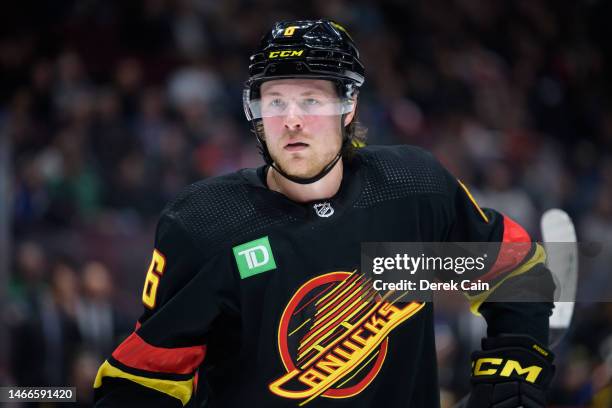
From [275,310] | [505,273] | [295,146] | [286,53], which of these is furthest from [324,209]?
[505,273]

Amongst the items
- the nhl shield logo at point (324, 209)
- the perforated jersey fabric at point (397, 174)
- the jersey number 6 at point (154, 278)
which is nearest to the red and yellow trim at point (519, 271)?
the perforated jersey fabric at point (397, 174)

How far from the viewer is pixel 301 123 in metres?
2.34

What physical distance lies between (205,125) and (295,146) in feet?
16.5

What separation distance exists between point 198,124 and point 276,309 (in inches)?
202

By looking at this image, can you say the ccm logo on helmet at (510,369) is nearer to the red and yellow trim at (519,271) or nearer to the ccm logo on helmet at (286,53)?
the red and yellow trim at (519,271)

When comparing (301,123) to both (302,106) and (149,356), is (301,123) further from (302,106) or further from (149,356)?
(149,356)

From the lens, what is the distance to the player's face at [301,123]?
2.34 meters

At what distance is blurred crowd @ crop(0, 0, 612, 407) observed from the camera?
532 centimetres

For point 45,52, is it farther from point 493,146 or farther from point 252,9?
point 493,146

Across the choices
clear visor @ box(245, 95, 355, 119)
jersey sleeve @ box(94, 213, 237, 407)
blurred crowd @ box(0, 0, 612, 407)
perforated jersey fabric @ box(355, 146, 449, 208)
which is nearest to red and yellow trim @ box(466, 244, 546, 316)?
perforated jersey fabric @ box(355, 146, 449, 208)

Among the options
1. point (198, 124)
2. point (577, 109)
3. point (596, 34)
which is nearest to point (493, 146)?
point (577, 109)

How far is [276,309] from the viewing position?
229 cm

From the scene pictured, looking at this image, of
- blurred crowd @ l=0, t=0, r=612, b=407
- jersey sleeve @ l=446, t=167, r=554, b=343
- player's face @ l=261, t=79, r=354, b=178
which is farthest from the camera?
blurred crowd @ l=0, t=0, r=612, b=407

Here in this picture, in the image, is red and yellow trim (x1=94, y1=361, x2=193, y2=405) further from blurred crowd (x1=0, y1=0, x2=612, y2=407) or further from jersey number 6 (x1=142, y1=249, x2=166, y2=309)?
blurred crowd (x1=0, y1=0, x2=612, y2=407)
